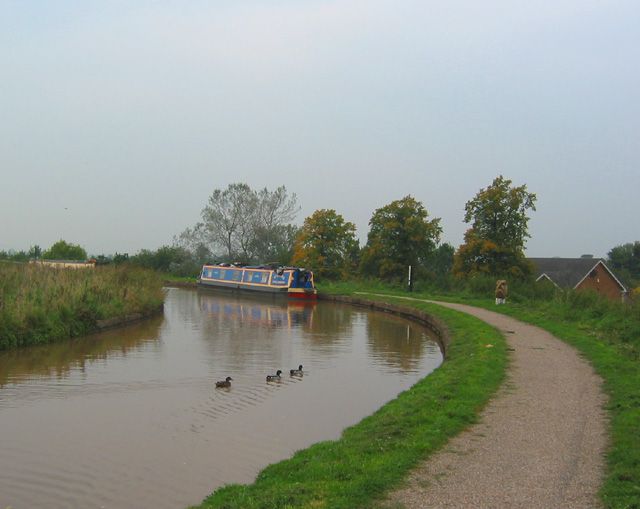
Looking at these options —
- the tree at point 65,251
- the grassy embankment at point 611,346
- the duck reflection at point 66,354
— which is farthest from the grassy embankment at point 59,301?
the tree at point 65,251

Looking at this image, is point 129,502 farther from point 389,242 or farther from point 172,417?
point 389,242

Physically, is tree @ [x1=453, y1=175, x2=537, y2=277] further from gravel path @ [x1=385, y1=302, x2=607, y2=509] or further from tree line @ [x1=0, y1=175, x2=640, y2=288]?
gravel path @ [x1=385, y1=302, x2=607, y2=509]

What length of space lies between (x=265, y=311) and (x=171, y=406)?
17.9m

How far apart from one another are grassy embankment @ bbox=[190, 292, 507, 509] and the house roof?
3391cm

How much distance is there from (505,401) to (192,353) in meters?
7.87

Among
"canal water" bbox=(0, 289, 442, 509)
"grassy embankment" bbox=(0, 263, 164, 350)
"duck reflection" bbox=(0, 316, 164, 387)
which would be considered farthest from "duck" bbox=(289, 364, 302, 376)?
"grassy embankment" bbox=(0, 263, 164, 350)

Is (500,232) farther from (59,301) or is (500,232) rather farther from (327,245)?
(59,301)

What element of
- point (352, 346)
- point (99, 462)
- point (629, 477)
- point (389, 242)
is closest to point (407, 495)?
point (629, 477)

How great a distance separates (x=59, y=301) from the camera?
52.5 feet

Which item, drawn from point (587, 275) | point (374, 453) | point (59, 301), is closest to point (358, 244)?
point (587, 275)

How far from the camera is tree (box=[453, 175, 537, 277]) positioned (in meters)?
29.5

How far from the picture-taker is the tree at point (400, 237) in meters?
35.2

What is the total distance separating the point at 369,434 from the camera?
633 cm

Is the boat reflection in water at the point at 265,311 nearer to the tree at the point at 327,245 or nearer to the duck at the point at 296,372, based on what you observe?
the tree at the point at 327,245
